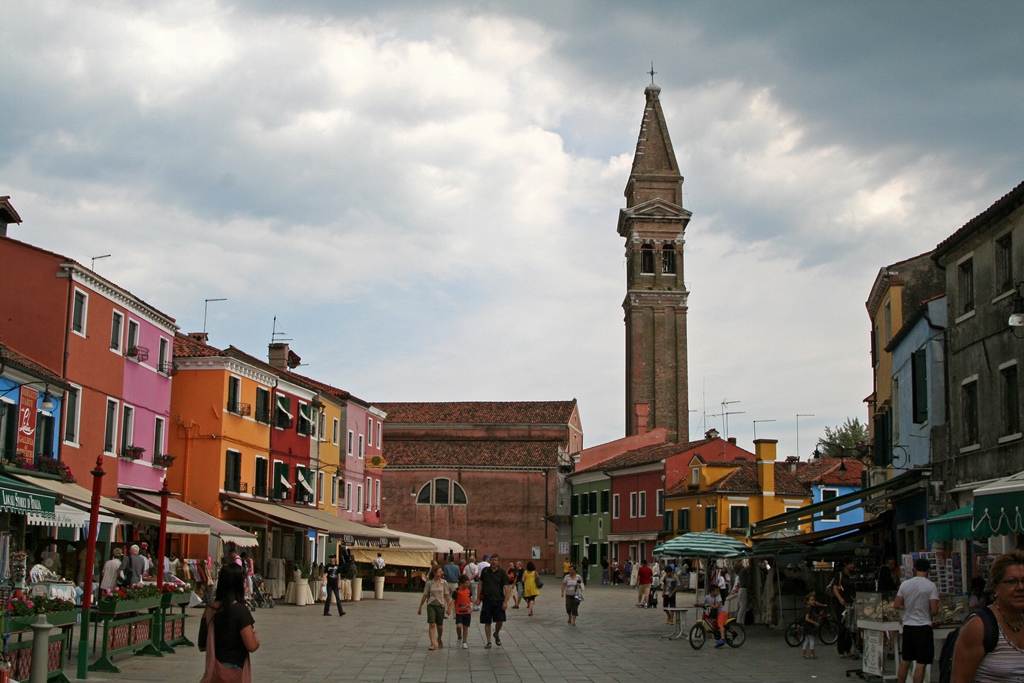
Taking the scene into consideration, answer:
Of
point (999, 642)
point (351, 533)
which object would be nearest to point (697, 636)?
point (999, 642)

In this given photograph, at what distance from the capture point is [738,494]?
171 feet

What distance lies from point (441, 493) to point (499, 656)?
4736 centimetres

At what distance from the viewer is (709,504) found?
174ft

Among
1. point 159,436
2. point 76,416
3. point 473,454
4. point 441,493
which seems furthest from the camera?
point 473,454

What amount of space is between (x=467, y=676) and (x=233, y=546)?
1832 centimetres

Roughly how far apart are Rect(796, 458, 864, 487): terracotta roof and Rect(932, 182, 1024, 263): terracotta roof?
3326 cm

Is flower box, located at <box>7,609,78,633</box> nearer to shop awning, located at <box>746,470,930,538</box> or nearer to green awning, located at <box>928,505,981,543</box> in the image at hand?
green awning, located at <box>928,505,981,543</box>

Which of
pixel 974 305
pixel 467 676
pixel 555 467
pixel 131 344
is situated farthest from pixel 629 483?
pixel 467 676

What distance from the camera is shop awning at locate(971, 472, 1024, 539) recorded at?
12844 mm

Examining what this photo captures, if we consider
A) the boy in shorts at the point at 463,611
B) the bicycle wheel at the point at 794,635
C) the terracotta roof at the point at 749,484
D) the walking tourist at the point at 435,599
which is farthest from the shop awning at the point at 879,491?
the terracotta roof at the point at 749,484

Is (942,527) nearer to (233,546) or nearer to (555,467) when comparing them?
(233,546)

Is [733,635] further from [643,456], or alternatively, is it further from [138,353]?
[643,456]

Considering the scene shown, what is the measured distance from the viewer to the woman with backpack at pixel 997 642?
5.28 m

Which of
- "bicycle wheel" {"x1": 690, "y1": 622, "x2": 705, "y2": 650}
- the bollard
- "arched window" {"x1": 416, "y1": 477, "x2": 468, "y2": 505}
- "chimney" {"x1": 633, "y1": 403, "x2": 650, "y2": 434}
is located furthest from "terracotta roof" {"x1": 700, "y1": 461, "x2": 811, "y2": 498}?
the bollard
